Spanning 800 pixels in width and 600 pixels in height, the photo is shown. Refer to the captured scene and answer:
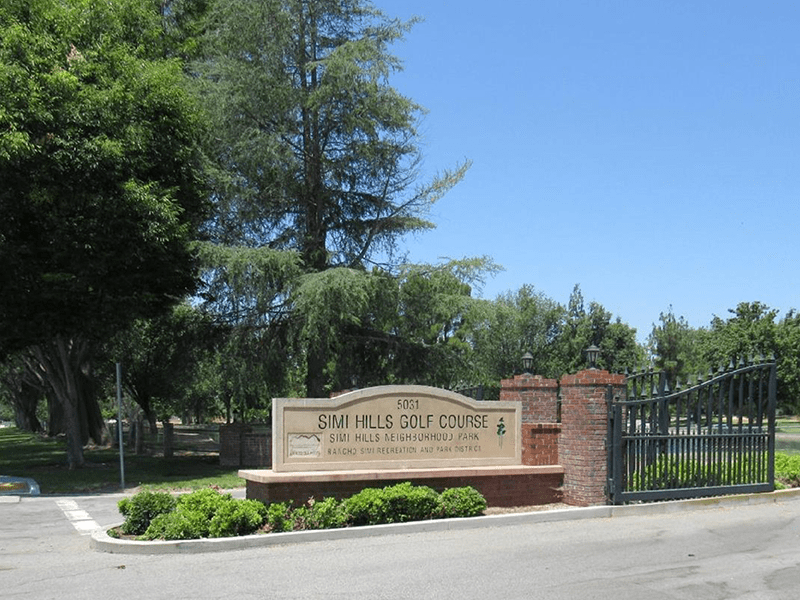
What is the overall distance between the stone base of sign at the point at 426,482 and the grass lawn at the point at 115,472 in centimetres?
890

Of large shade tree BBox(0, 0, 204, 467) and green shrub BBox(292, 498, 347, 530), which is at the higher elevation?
large shade tree BBox(0, 0, 204, 467)

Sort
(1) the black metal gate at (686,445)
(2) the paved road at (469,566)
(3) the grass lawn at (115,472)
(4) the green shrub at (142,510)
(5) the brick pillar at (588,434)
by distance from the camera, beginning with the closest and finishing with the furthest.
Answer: (2) the paved road at (469,566)
(4) the green shrub at (142,510)
(5) the brick pillar at (588,434)
(1) the black metal gate at (686,445)
(3) the grass lawn at (115,472)

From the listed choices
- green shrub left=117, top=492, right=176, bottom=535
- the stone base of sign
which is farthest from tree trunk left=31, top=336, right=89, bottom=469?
green shrub left=117, top=492, right=176, bottom=535

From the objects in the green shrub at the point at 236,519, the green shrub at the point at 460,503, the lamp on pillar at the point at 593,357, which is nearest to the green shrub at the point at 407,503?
the green shrub at the point at 460,503

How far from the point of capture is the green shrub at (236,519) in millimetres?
9984

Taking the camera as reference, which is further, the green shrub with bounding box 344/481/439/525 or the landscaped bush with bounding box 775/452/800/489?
the landscaped bush with bounding box 775/452/800/489

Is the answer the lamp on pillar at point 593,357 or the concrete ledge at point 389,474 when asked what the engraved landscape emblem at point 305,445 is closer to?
the concrete ledge at point 389,474

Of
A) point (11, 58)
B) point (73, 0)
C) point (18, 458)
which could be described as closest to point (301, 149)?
point (73, 0)

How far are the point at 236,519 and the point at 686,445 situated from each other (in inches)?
286

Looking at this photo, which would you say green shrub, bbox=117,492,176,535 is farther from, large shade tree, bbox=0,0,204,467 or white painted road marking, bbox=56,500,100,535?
large shade tree, bbox=0,0,204,467

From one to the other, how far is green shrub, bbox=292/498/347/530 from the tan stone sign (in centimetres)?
74

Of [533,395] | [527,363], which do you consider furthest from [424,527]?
[527,363]

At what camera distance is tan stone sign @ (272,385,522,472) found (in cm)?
1143

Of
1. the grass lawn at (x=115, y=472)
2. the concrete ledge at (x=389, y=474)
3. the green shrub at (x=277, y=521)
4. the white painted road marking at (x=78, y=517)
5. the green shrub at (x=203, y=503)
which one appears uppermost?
the concrete ledge at (x=389, y=474)
